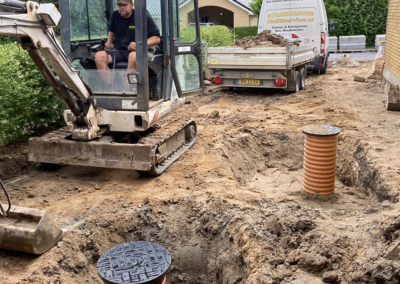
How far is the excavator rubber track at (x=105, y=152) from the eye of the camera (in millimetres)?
5484

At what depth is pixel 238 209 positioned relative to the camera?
15.1 ft

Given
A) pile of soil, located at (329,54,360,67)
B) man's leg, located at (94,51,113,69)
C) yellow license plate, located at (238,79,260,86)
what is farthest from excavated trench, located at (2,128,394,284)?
pile of soil, located at (329,54,360,67)

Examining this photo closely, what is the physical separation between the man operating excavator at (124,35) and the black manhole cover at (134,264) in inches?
117

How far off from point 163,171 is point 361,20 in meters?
26.6

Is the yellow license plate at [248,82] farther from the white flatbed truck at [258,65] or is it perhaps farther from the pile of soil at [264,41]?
the pile of soil at [264,41]

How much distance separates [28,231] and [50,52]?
2073mm

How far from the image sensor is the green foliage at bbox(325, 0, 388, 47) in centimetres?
2784

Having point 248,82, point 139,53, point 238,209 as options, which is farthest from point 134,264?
point 248,82

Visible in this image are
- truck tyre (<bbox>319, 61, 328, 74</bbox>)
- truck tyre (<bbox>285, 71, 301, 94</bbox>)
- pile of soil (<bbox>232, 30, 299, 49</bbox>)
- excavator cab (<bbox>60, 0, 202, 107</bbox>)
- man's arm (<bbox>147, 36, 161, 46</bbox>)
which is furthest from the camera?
truck tyre (<bbox>319, 61, 328, 74</bbox>)

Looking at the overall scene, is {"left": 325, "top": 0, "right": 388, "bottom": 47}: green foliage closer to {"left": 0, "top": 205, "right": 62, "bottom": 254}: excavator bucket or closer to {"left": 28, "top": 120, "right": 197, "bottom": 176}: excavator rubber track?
{"left": 28, "top": 120, "right": 197, "bottom": 176}: excavator rubber track

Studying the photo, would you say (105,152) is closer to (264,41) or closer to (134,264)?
(134,264)

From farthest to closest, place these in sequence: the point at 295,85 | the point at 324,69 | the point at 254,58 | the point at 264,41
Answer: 1. the point at 324,69
2. the point at 264,41
3. the point at 295,85
4. the point at 254,58

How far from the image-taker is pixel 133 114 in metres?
5.67

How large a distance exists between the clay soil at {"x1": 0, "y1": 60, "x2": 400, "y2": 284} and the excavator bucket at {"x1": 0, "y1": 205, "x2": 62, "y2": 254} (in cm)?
12
